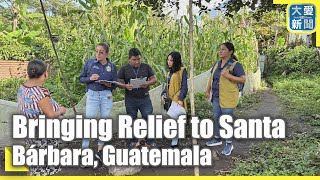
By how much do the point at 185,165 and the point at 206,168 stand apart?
0.75 ft

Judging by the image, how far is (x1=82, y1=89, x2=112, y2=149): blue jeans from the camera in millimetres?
4441

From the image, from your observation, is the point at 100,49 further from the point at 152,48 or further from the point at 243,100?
the point at 243,100

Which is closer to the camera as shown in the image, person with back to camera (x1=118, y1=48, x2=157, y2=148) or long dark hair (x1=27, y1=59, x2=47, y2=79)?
long dark hair (x1=27, y1=59, x2=47, y2=79)

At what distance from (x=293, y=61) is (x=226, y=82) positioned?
1369cm

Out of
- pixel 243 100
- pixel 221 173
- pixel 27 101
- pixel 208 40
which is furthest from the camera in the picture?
pixel 243 100

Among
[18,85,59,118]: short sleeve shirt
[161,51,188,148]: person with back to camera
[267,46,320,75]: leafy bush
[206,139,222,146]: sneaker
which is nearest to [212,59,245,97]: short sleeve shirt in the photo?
[161,51,188,148]: person with back to camera

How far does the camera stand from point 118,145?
17.0ft

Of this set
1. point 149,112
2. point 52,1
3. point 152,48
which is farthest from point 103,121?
point 52,1

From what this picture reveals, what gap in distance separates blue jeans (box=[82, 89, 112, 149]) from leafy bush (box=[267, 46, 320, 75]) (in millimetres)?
11776

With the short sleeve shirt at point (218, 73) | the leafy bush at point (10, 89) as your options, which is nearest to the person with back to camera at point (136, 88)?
the short sleeve shirt at point (218, 73)

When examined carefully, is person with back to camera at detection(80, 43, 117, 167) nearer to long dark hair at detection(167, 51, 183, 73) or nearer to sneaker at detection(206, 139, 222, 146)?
long dark hair at detection(167, 51, 183, 73)

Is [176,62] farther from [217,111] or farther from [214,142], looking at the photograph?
[214,142]

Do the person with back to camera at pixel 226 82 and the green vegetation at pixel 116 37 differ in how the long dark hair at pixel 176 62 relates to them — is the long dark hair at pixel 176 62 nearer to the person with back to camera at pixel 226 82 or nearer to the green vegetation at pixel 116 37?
the person with back to camera at pixel 226 82

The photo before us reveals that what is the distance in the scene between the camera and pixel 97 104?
447 centimetres
